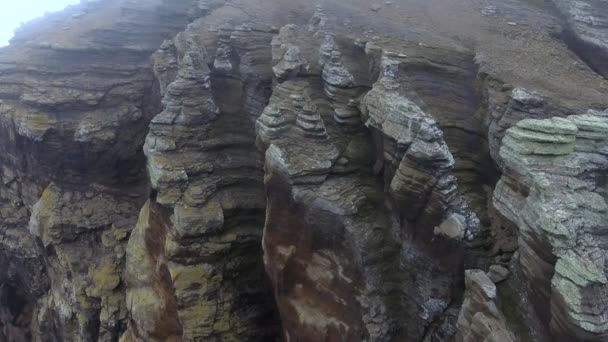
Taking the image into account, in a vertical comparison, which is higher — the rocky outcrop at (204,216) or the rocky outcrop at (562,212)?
the rocky outcrop at (562,212)

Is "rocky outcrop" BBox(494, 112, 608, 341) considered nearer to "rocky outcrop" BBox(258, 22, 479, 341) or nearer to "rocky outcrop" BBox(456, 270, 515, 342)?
"rocky outcrop" BBox(456, 270, 515, 342)

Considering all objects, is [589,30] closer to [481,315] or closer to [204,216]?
[481,315]

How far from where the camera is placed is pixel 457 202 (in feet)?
36.3

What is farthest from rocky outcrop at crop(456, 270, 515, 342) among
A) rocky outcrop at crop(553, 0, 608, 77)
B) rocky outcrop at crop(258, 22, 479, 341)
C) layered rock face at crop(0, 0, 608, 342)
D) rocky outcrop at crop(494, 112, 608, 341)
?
rocky outcrop at crop(553, 0, 608, 77)

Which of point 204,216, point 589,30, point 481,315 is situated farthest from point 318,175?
point 589,30

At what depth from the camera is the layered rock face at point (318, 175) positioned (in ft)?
32.0

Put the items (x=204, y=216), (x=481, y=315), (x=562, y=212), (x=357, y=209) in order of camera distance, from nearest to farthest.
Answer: (x=562, y=212) < (x=481, y=315) < (x=357, y=209) < (x=204, y=216)

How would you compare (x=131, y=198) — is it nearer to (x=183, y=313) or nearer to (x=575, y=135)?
(x=183, y=313)

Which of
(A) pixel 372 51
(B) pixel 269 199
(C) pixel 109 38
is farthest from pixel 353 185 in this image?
(C) pixel 109 38

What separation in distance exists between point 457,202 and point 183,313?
9223 millimetres

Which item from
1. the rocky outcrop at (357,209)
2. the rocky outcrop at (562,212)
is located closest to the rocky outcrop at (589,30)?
the rocky outcrop at (562,212)

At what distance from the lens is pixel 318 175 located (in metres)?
13.1

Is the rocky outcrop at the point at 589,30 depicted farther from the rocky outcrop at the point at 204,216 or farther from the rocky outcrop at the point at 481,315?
the rocky outcrop at the point at 204,216

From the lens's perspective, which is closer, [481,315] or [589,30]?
[481,315]
